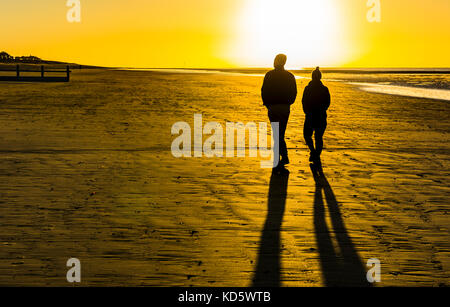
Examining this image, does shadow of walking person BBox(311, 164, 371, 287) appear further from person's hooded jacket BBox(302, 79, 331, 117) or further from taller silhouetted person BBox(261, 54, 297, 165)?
person's hooded jacket BBox(302, 79, 331, 117)

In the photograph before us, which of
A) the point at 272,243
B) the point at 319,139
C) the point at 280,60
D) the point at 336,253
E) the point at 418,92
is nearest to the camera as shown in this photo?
the point at 336,253

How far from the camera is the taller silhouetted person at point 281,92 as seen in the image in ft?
33.9

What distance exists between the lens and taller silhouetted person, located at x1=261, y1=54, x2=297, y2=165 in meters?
10.3

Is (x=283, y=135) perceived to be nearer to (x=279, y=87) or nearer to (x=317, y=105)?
(x=279, y=87)

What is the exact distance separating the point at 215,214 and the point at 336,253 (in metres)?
1.99

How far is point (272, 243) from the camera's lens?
5926 mm

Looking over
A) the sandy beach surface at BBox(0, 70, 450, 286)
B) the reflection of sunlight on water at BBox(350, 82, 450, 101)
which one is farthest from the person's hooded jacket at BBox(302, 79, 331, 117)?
the reflection of sunlight on water at BBox(350, 82, 450, 101)

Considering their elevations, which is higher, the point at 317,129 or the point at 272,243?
the point at 317,129

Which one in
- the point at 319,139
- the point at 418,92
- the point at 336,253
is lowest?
the point at 336,253

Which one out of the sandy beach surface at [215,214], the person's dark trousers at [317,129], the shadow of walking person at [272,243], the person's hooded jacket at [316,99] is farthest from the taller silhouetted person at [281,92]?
the shadow of walking person at [272,243]

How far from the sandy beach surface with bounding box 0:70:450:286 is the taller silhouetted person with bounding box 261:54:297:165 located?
2.74 feet

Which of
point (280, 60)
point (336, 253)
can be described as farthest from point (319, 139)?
point (336, 253)

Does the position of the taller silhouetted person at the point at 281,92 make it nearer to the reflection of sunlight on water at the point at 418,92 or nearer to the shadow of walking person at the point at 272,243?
the shadow of walking person at the point at 272,243

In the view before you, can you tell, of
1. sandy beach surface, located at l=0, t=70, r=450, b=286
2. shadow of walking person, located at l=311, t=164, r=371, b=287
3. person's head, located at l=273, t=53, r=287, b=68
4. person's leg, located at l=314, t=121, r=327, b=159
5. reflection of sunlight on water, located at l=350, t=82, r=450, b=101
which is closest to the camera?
shadow of walking person, located at l=311, t=164, r=371, b=287
